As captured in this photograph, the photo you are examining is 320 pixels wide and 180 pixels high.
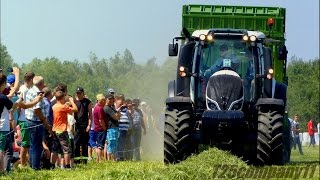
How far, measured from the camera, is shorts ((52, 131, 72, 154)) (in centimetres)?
1644

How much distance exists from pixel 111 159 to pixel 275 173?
648 centimetres

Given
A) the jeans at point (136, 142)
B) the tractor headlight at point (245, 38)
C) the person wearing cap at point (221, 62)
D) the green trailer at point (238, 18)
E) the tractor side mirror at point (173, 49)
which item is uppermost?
the green trailer at point (238, 18)

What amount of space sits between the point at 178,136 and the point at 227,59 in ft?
6.25

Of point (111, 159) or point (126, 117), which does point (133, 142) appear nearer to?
point (126, 117)

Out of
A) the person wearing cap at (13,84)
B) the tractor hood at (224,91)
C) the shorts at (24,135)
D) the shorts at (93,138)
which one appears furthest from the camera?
the shorts at (93,138)

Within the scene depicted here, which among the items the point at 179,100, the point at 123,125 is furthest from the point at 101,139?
the point at 179,100

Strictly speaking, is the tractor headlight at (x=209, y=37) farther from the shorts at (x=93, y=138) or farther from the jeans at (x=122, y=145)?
the jeans at (x=122, y=145)

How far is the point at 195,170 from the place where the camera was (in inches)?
487

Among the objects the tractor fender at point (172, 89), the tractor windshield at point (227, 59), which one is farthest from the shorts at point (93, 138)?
the tractor windshield at point (227, 59)

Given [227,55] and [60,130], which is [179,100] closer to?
[227,55]

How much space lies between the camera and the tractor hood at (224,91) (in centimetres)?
1631

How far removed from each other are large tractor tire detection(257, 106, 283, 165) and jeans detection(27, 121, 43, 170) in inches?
158

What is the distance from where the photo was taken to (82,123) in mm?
19844

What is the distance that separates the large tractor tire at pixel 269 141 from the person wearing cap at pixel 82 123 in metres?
4.92
